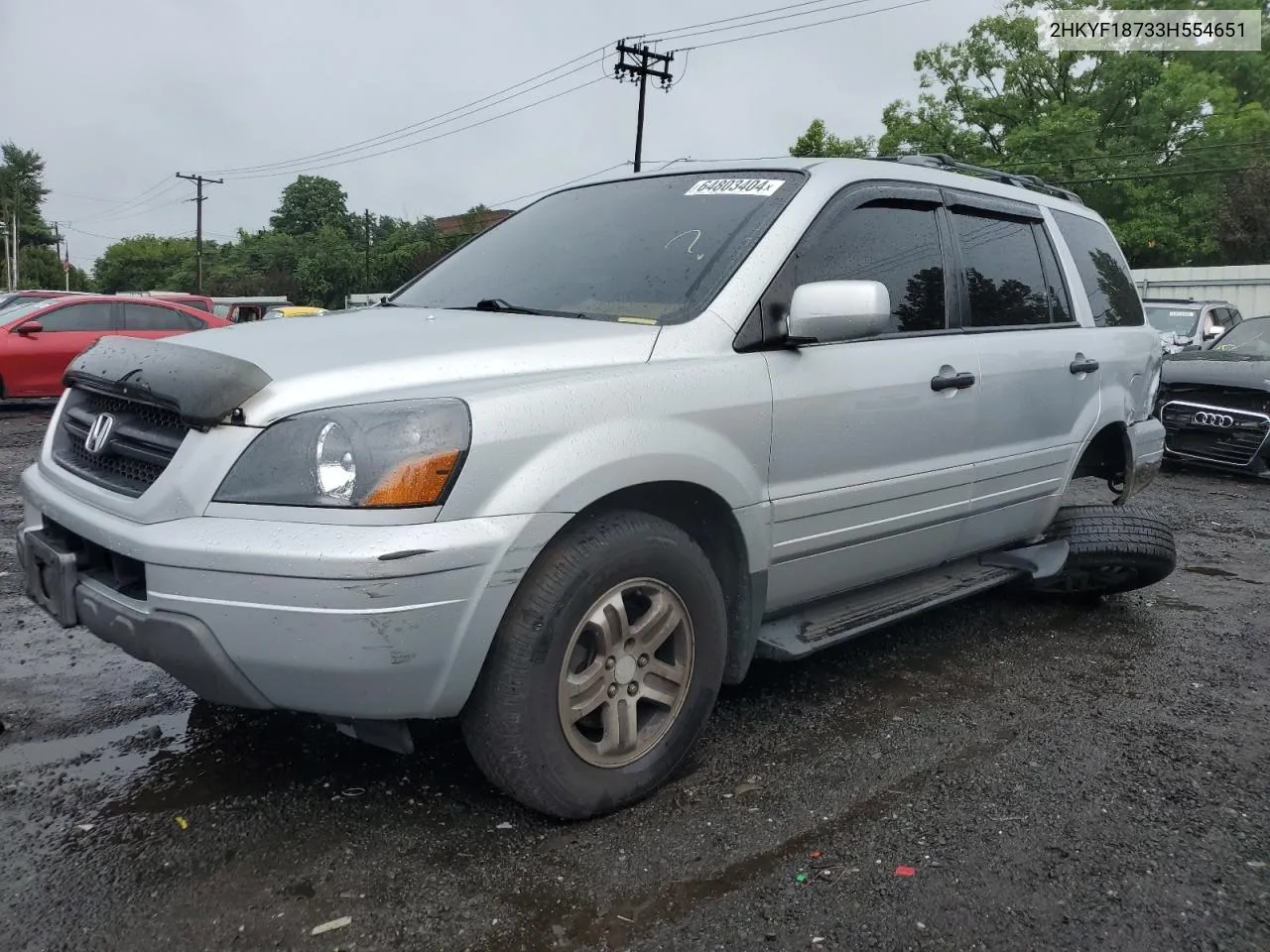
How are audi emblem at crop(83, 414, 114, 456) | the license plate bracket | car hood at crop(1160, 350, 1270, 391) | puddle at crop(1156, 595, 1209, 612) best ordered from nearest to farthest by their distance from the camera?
the license plate bracket
audi emblem at crop(83, 414, 114, 456)
puddle at crop(1156, 595, 1209, 612)
car hood at crop(1160, 350, 1270, 391)

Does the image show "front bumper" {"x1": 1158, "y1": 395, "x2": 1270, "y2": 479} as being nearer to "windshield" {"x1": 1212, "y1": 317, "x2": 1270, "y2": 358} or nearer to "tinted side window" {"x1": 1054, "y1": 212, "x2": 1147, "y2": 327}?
"windshield" {"x1": 1212, "y1": 317, "x2": 1270, "y2": 358}

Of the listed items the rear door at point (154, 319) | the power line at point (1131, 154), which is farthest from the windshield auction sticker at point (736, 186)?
the power line at point (1131, 154)

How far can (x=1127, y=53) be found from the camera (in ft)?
139

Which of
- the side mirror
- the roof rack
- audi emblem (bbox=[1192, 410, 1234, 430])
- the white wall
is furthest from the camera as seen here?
the white wall

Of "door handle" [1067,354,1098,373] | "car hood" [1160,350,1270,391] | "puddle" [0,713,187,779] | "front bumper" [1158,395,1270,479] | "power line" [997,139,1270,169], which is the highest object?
"power line" [997,139,1270,169]

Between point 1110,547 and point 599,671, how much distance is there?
281 centimetres

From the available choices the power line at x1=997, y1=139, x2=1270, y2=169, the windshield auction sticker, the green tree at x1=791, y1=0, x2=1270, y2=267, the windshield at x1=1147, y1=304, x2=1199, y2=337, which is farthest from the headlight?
the power line at x1=997, y1=139, x2=1270, y2=169

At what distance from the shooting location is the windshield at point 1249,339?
967cm

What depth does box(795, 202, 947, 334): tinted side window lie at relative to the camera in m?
3.32

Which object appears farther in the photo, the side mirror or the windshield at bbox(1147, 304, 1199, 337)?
the windshield at bbox(1147, 304, 1199, 337)

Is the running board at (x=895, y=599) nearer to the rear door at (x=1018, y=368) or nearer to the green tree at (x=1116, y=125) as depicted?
the rear door at (x=1018, y=368)

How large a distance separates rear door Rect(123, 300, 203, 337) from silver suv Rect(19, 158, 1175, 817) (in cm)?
1135

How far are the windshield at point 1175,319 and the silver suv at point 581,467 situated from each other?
13.5 meters

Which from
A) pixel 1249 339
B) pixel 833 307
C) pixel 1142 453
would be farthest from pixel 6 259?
pixel 833 307
